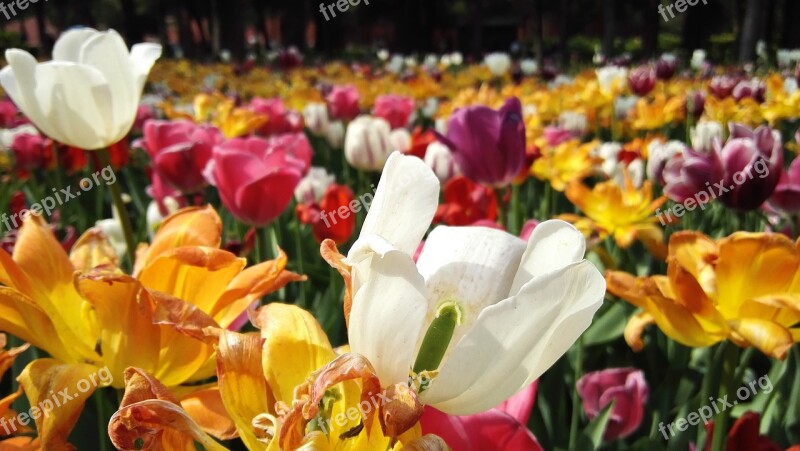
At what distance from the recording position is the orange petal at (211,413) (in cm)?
63

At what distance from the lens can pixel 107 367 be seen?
770 mm

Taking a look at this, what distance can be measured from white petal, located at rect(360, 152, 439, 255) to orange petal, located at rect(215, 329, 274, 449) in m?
0.12

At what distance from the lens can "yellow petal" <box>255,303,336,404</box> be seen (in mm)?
582

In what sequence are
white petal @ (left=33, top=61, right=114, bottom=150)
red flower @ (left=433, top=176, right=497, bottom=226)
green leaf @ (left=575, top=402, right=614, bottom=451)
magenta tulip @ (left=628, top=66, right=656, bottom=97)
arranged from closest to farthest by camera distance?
green leaf @ (left=575, top=402, right=614, bottom=451) → white petal @ (left=33, top=61, right=114, bottom=150) → red flower @ (left=433, top=176, right=497, bottom=226) → magenta tulip @ (left=628, top=66, right=656, bottom=97)

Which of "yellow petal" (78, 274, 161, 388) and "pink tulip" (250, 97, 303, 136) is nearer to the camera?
"yellow petal" (78, 274, 161, 388)

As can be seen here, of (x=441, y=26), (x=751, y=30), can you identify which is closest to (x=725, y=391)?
(x=751, y=30)

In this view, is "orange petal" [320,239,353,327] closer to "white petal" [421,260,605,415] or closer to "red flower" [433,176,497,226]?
"white petal" [421,260,605,415]

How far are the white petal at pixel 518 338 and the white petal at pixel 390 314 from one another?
28mm

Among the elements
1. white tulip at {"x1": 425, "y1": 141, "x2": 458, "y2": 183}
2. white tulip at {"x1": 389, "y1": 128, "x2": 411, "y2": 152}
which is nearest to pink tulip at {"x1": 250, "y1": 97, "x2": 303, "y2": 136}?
white tulip at {"x1": 389, "y1": 128, "x2": 411, "y2": 152}

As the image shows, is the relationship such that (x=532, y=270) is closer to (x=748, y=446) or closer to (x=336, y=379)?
(x=336, y=379)

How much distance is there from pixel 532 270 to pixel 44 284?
1.72 feet

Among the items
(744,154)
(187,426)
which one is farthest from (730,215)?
(187,426)

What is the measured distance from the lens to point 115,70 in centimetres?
124

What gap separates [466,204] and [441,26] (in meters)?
36.2
